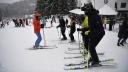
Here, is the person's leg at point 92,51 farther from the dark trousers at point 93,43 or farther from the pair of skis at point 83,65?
the pair of skis at point 83,65

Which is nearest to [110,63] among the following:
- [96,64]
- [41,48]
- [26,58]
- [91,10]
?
[96,64]

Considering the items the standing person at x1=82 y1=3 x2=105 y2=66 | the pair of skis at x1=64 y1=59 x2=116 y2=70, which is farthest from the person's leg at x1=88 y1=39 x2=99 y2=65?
the pair of skis at x1=64 y1=59 x2=116 y2=70

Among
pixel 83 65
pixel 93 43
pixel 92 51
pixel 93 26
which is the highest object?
pixel 93 26

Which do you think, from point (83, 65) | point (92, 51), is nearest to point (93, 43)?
point (92, 51)

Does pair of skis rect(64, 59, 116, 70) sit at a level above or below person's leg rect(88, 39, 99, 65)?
below

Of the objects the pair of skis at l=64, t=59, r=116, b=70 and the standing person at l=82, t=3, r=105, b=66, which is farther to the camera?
the pair of skis at l=64, t=59, r=116, b=70

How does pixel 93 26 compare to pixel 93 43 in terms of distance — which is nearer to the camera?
pixel 93 26

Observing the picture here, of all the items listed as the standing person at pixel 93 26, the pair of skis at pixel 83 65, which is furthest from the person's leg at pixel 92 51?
the pair of skis at pixel 83 65

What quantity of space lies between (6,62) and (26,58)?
2.76ft

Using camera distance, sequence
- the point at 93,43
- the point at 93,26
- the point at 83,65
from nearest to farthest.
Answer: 1. the point at 93,26
2. the point at 93,43
3. the point at 83,65

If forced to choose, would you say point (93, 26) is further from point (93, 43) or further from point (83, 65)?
point (83, 65)

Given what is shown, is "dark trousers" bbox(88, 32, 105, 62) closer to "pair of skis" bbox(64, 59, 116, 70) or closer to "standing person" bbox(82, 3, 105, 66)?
"standing person" bbox(82, 3, 105, 66)

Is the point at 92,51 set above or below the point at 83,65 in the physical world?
above

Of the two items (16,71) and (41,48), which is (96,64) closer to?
(16,71)
